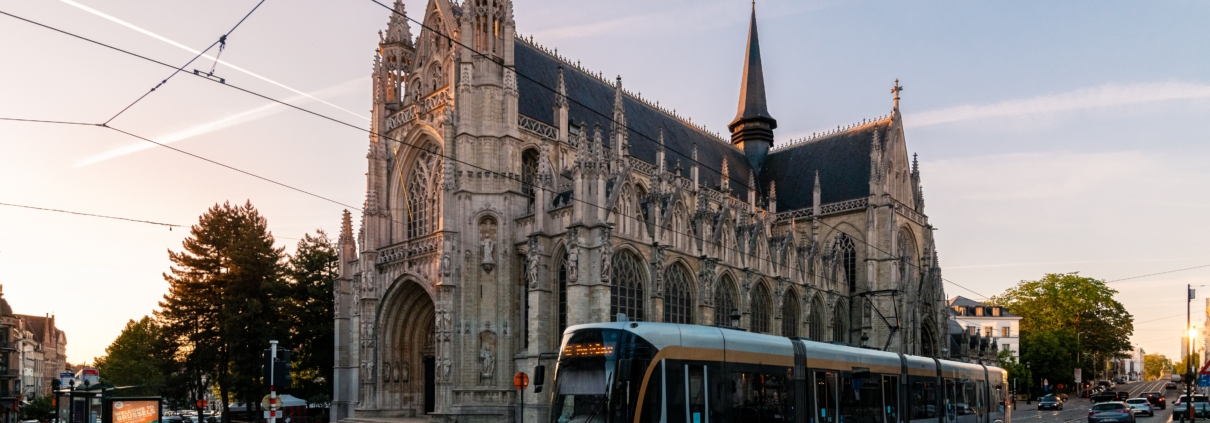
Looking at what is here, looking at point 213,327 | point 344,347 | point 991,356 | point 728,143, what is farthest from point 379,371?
point 991,356

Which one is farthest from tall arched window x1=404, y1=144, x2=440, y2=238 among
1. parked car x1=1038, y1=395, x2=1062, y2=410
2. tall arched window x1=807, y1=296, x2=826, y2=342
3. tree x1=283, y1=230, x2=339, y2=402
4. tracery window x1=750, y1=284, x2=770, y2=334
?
parked car x1=1038, y1=395, x2=1062, y2=410

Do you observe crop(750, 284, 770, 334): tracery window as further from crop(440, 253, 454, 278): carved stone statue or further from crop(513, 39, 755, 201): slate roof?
crop(440, 253, 454, 278): carved stone statue

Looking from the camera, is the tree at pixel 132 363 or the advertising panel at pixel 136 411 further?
the tree at pixel 132 363

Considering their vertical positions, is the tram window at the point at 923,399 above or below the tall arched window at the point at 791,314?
below

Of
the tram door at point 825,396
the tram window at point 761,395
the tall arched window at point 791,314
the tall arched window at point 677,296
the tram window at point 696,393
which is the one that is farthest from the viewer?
the tall arched window at point 791,314

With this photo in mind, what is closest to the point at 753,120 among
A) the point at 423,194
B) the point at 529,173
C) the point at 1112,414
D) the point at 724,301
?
the point at 724,301

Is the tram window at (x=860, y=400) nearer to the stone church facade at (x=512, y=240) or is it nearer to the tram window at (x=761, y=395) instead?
the tram window at (x=761, y=395)

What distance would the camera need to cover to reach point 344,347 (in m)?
37.6

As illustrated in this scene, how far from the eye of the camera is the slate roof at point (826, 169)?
50.8 m

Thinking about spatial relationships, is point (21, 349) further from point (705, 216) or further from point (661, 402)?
point (661, 402)

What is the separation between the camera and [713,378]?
1573 cm

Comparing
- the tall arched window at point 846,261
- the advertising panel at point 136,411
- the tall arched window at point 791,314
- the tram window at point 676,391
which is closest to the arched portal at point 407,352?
the advertising panel at point 136,411

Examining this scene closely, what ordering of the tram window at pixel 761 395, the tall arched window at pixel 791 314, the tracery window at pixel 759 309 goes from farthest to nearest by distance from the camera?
the tall arched window at pixel 791 314, the tracery window at pixel 759 309, the tram window at pixel 761 395

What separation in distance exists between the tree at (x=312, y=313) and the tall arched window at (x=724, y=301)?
58.3ft
